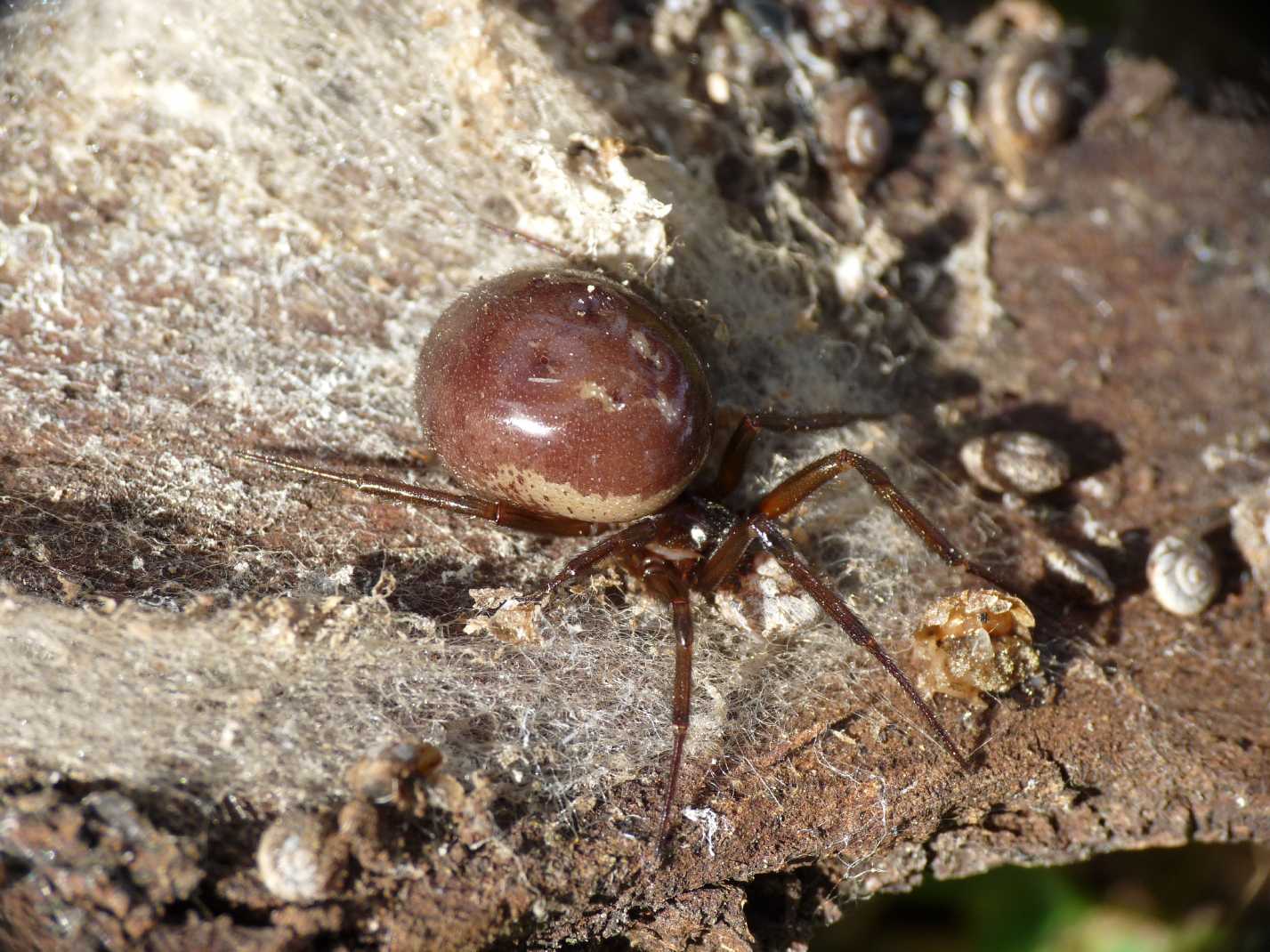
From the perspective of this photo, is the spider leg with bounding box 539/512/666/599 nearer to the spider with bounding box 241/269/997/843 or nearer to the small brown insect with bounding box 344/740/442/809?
the spider with bounding box 241/269/997/843

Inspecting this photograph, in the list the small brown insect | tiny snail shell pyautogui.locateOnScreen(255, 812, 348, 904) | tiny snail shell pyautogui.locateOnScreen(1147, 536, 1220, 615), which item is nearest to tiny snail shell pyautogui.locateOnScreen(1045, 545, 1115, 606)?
tiny snail shell pyautogui.locateOnScreen(1147, 536, 1220, 615)

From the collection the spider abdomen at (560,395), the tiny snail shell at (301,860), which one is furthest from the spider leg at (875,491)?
the tiny snail shell at (301,860)

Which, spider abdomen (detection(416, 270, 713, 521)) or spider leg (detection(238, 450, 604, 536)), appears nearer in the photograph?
spider abdomen (detection(416, 270, 713, 521))

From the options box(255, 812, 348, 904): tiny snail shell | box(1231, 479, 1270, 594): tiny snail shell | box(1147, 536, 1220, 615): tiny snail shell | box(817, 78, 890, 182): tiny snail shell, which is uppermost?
box(817, 78, 890, 182): tiny snail shell

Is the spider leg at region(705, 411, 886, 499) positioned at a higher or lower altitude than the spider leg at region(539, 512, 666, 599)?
higher

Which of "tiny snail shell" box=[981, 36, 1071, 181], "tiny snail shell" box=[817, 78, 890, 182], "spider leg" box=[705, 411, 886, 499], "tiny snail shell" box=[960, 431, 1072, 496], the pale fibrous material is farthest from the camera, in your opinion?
"tiny snail shell" box=[981, 36, 1071, 181]

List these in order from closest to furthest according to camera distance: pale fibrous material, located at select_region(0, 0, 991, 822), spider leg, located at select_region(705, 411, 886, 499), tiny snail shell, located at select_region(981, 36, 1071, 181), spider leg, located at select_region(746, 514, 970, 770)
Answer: pale fibrous material, located at select_region(0, 0, 991, 822)
spider leg, located at select_region(746, 514, 970, 770)
spider leg, located at select_region(705, 411, 886, 499)
tiny snail shell, located at select_region(981, 36, 1071, 181)

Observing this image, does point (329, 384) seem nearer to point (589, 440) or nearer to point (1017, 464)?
point (589, 440)
